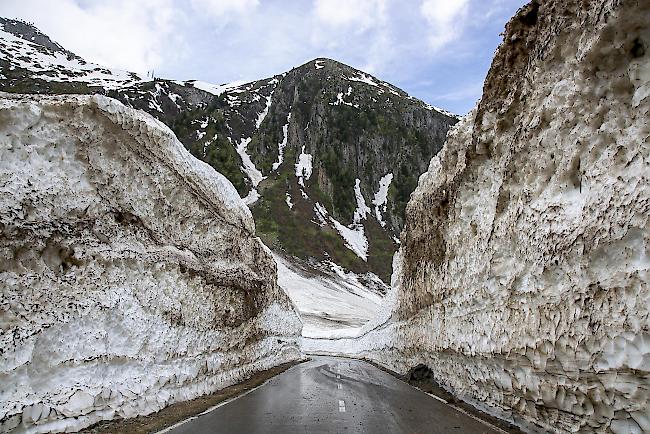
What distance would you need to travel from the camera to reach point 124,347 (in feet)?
35.6

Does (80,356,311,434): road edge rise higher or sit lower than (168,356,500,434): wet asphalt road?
lower

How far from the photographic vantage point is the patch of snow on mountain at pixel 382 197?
5340 inches

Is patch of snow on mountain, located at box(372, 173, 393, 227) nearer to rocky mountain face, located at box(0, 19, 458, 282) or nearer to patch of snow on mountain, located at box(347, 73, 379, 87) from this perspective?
rocky mountain face, located at box(0, 19, 458, 282)

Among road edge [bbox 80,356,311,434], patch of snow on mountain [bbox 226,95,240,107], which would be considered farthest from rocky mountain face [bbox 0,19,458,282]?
road edge [bbox 80,356,311,434]

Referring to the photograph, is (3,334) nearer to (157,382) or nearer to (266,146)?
(157,382)

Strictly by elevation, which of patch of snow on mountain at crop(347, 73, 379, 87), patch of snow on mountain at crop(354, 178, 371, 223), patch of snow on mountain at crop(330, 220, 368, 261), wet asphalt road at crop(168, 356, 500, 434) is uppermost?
patch of snow on mountain at crop(347, 73, 379, 87)

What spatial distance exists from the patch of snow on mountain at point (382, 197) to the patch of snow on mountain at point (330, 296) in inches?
1219

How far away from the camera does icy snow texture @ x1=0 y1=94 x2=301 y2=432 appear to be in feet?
27.7

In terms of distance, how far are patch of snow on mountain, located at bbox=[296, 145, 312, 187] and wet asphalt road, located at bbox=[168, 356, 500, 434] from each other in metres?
116

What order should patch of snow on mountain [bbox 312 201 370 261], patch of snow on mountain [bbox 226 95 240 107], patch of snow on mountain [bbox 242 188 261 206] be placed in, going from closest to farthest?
patch of snow on mountain [bbox 242 188 261 206], patch of snow on mountain [bbox 312 201 370 261], patch of snow on mountain [bbox 226 95 240 107]

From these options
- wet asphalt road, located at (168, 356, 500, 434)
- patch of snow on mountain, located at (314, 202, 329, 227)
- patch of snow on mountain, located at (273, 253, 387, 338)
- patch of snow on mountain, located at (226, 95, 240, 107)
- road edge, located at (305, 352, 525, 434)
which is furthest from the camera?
patch of snow on mountain, located at (226, 95, 240, 107)

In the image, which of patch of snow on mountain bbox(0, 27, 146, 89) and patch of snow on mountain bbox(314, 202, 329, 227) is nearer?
patch of snow on mountain bbox(314, 202, 329, 227)

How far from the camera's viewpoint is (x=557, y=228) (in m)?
9.58

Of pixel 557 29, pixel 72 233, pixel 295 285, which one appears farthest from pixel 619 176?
pixel 295 285
